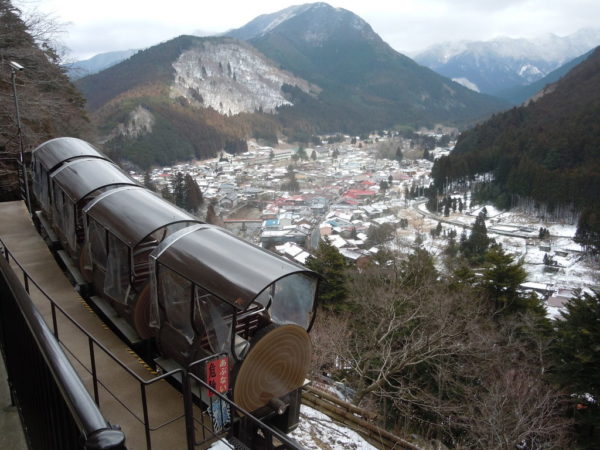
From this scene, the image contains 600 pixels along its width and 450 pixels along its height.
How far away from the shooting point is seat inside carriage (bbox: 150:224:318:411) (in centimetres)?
409

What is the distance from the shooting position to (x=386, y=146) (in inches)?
4609

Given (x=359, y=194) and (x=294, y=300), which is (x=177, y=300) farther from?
(x=359, y=194)

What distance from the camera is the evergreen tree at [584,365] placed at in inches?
446

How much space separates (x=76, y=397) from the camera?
1.43 metres

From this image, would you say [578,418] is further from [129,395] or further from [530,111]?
[530,111]

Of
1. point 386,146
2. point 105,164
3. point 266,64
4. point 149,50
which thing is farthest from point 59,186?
point 266,64

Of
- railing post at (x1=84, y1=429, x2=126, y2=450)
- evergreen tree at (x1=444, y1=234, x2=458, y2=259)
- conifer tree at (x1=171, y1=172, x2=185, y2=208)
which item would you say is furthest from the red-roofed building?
railing post at (x1=84, y1=429, x2=126, y2=450)

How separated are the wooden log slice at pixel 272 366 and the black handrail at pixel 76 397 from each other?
2500 millimetres

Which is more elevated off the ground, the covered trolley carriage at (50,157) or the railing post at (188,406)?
the covered trolley carriage at (50,157)

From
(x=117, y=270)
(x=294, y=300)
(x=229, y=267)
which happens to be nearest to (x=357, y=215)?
(x=117, y=270)

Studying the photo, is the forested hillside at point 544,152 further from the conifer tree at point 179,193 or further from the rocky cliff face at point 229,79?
the rocky cliff face at point 229,79

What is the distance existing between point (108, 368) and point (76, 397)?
383cm

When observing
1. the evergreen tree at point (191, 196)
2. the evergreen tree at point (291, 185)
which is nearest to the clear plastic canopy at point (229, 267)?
the evergreen tree at point (191, 196)

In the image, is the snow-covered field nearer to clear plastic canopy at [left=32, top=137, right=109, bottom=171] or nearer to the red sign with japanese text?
clear plastic canopy at [left=32, top=137, right=109, bottom=171]
